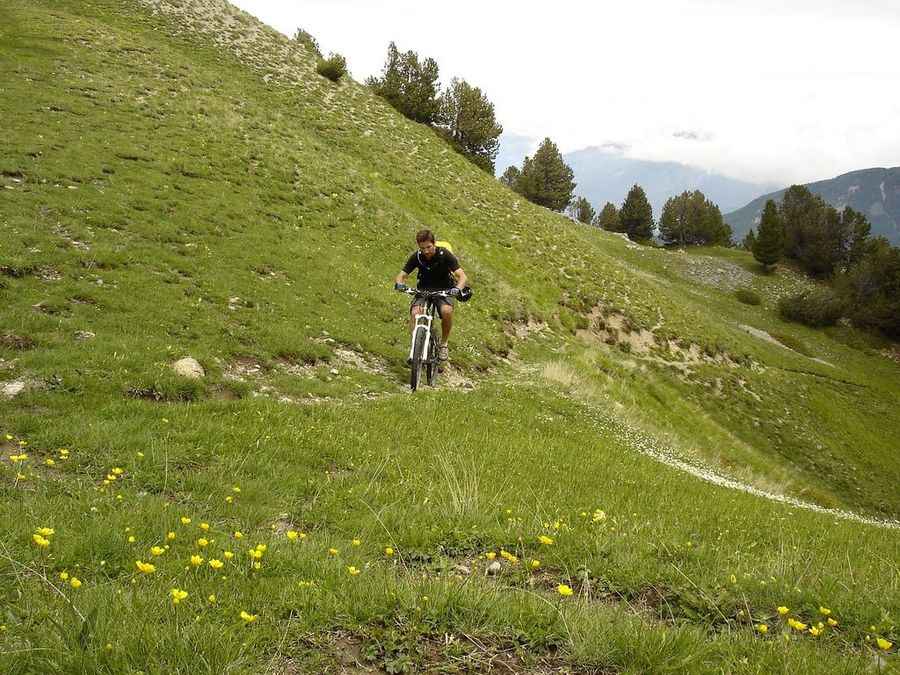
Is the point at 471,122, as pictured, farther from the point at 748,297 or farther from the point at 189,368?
the point at 189,368

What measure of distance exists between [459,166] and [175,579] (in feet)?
139

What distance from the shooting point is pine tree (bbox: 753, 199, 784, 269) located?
77.6 meters

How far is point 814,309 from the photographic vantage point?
6394 cm

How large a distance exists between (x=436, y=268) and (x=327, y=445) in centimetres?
612

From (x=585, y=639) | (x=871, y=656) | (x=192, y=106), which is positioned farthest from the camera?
(x=192, y=106)

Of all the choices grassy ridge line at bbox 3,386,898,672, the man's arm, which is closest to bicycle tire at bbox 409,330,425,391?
the man's arm

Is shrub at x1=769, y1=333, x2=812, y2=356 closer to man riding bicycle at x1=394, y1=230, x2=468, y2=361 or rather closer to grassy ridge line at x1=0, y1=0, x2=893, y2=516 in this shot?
grassy ridge line at x1=0, y1=0, x2=893, y2=516

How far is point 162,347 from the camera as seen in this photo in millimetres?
10539

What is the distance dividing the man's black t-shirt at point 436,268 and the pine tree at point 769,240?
3219 inches

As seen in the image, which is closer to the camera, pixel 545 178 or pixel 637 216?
pixel 545 178

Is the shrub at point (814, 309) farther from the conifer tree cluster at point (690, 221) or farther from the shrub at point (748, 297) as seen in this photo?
the conifer tree cluster at point (690, 221)

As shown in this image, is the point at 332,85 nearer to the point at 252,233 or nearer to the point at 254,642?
the point at 252,233

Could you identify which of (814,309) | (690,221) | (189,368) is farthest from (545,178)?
(189,368)

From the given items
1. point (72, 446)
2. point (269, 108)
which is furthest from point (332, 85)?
point (72, 446)
